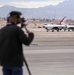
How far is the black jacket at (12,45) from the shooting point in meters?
6.59

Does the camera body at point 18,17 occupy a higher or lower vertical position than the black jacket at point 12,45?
higher

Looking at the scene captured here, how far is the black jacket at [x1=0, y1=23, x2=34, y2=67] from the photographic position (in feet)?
21.6

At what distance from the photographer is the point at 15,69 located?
660cm

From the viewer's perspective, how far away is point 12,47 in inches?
261

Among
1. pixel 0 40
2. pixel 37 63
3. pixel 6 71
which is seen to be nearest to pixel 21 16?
pixel 0 40

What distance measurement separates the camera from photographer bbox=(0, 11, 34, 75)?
260 inches

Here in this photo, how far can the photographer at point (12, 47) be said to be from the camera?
660 cm

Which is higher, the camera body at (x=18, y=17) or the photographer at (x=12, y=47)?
the camera body at (x=18, y=17)

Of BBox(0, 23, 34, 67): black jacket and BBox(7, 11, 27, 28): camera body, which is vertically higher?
BBox(7, 11, 27, 28): camera body

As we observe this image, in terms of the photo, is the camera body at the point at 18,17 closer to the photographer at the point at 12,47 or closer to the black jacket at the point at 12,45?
the photographer at the point at 12,47

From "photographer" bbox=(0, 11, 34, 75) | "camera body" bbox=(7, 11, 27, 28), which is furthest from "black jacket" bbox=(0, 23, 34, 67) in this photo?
"camera body" bbox=(7, 11, 27, 28)

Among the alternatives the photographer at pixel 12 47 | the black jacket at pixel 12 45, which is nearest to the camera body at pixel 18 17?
the photographer at pixel 12 47

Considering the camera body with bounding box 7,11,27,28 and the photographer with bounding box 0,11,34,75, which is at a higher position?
the camera body with bounding box 7,11,27,28

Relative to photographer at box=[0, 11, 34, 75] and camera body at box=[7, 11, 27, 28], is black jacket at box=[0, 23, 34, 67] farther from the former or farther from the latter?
camera body at box=[7, 11, 27, 28]
